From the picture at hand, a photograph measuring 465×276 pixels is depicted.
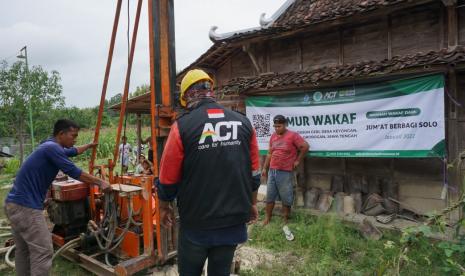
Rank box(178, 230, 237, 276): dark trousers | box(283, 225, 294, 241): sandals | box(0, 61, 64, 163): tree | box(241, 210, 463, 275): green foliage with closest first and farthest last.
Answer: box(178, 230, 237, 276): dark trousers, box(241, 210, 463, 275): green foliage, box(283, 225, 294, 241): sandals, box(0, 61, 64, 163): tree

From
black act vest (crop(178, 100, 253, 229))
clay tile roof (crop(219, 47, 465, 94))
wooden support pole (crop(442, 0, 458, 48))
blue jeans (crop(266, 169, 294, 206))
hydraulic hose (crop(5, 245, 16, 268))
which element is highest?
wooden support pole (crop(442, 0, 458, 48))

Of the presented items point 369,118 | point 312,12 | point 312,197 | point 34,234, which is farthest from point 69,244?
point 312,12

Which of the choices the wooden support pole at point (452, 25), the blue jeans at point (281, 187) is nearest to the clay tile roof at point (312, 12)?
the wooden support pole at point (452, 25)

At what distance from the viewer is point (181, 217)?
2396mm

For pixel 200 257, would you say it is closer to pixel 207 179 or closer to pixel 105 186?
pixel 207 179

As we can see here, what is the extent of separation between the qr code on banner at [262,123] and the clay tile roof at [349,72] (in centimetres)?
72

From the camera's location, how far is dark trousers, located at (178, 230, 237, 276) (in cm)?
238

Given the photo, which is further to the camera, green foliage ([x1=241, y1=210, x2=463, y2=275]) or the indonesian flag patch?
green foliage ([x1=241, y1=210, x2=463, y2=275])

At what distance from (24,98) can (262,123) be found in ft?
49.6

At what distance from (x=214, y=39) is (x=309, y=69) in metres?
2.24

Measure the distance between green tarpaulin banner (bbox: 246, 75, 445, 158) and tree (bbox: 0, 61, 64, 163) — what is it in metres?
14.9

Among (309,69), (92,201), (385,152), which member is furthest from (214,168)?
(309,69)

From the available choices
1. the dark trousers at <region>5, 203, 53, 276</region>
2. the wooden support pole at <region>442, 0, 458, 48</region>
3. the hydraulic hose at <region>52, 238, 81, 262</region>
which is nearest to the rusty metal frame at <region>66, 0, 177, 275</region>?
the hydraulic hose at <region>52, 238, 81, 262</region>

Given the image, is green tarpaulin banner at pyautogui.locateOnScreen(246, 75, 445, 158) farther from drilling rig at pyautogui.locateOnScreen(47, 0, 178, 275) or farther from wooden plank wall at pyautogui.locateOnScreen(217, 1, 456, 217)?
drilling rig at pyautogui.locateOnScreen(47, 0, 178, 275)
